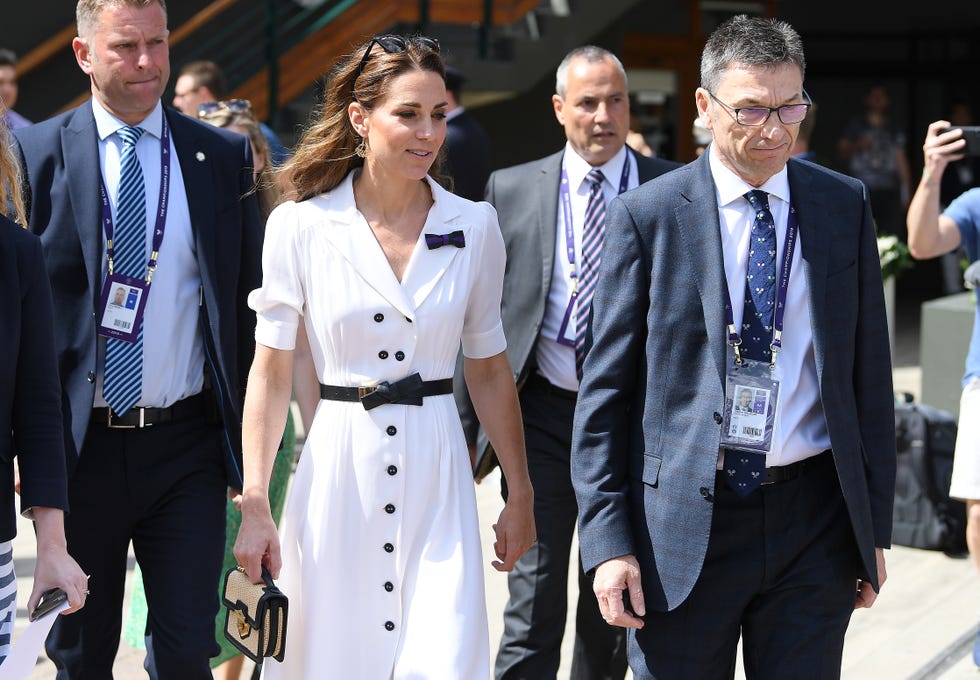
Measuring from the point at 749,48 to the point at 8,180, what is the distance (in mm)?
1670

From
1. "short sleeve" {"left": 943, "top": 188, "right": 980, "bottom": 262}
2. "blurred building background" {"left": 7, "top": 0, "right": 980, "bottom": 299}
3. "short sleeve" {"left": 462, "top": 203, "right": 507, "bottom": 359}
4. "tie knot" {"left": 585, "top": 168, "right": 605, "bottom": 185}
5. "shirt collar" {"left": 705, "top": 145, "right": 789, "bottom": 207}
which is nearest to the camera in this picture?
"shirt collar" {"left": 705, "top": 145, "right": 789, "bottom": 207}

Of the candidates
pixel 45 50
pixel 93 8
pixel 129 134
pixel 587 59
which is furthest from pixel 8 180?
pixel 45 50

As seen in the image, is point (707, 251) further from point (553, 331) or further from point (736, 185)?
point (553, 331)

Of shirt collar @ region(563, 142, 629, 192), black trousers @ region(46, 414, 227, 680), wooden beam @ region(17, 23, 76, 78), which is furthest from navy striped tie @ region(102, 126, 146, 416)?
wooden beam @ region(17, 23, 76, 78)

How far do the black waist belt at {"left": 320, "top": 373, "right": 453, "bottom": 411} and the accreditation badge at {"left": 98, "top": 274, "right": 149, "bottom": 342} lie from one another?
2.66 ft

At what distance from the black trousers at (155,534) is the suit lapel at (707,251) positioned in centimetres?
157

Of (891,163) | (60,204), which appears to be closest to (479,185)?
(60,204)

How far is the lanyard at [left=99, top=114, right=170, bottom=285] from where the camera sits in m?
3.99

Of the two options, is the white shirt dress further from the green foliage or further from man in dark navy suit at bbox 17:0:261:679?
the green foliage

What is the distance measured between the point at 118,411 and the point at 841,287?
193 centimetres

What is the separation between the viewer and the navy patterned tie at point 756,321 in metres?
3.20

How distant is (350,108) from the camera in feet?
11.6

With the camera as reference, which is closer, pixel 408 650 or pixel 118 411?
pixel 408 650

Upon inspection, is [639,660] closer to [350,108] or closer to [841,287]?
[841,287]
